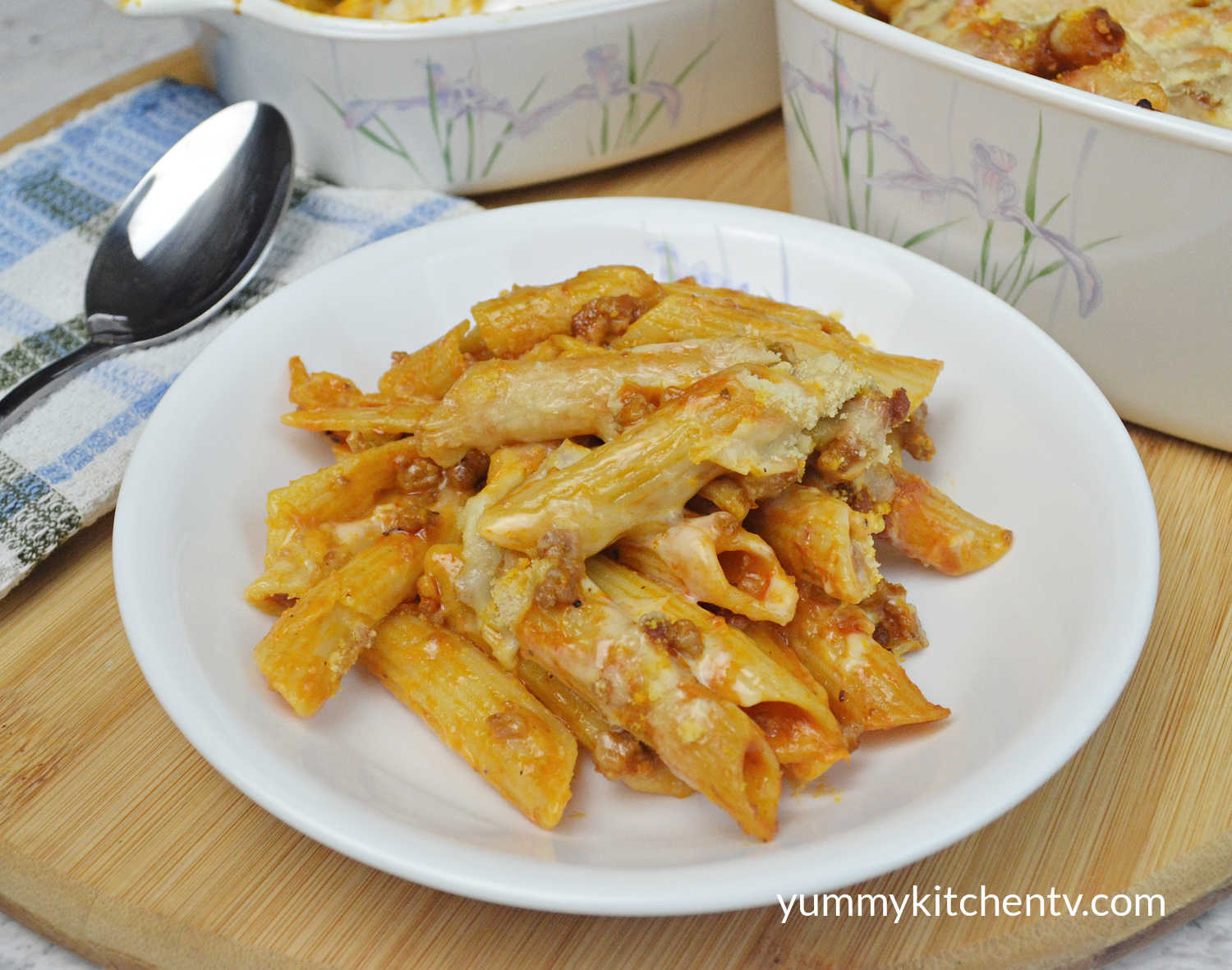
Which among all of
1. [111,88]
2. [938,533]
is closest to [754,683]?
[938,533]

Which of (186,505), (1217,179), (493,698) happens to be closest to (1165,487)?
(1217,179)

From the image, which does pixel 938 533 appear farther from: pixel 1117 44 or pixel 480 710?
pixel 1117 44

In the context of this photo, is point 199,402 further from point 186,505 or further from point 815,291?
point 815,291

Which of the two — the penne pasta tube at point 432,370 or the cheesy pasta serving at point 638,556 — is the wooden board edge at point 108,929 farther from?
the penne pasta tube at point 432,370

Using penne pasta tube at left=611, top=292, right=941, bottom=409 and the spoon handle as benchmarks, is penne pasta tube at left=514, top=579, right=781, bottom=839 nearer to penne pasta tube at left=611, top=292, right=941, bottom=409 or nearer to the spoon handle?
penne pasta tube at left=611, top=292, right=941, bottom=409

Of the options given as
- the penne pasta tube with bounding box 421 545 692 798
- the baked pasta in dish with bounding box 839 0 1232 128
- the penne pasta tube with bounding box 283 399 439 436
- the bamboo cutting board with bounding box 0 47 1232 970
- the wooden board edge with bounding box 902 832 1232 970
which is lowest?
the wooden board edge with bounding box 902 832 1232 970

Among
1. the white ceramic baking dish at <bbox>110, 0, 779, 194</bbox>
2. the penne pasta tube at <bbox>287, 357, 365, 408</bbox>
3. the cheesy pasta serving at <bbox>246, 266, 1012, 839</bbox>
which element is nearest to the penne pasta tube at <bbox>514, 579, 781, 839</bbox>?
the cheesy pasta serving at <bbox>246, 266, 1012, 839</bbox>

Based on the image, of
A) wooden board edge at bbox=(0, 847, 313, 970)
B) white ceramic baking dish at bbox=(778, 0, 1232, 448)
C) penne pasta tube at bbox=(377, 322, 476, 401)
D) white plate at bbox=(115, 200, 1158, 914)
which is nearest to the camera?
white plate at bbox=(115, 200, 1158, 914)
